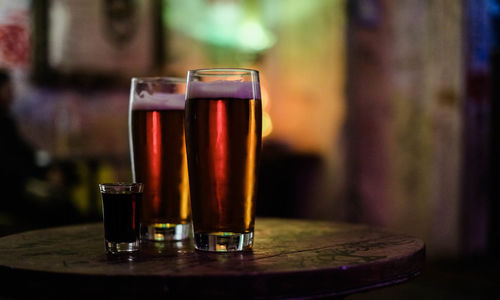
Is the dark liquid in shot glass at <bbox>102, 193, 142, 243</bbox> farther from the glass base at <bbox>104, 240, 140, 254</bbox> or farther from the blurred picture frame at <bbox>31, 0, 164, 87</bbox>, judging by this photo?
the blurred picture frame at <bbox>31, 0, 164, 87</bbox>

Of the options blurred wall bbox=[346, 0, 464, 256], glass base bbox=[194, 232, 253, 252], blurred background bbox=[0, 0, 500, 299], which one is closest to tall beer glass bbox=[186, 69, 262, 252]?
glass base bbox=[194, 232, 253, 252]

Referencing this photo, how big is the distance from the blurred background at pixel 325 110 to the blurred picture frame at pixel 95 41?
1 centimetres

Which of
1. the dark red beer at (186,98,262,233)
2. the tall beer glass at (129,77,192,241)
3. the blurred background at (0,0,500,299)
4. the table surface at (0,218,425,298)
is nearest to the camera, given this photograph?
→ the table surface at (0,218,425,298)

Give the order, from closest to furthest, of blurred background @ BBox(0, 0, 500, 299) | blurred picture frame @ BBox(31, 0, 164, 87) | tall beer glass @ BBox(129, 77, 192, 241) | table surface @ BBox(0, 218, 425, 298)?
table surface @ BBox(0, 218, 425, 298), tall beer glass @ BBox(129, 77, 192, 241), blurred background @ BBox(0, 0, 500, 299), blurred picture frame @ BBox(31, 0, 164, 87)

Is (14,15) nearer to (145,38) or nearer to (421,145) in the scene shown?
(145,38)

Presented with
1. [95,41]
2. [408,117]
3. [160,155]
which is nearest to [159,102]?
[160,155]

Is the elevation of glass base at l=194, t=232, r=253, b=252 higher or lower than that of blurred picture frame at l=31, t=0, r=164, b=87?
lower

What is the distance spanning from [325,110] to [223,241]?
13.8 feet

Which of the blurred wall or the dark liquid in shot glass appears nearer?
the dark liquid in shot glass

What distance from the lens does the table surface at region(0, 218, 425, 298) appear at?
28.4 inches

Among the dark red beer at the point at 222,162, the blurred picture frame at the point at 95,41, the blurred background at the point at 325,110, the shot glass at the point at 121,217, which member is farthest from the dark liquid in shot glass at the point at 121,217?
the blurred picture frame at the point at 95,41

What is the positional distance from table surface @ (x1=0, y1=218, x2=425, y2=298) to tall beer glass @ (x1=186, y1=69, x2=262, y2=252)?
0.04 m

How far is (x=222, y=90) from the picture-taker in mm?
923

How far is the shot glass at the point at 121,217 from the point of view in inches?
36.7
